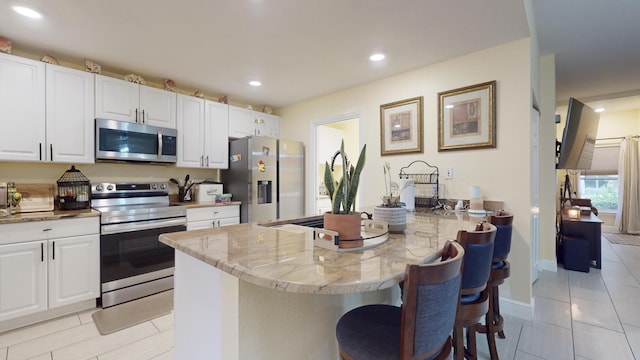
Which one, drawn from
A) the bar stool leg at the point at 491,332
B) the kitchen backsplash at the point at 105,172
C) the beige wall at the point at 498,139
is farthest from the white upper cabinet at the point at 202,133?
the bar stool leg at the point at 491,332

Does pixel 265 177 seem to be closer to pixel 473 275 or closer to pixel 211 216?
pixel 211 216

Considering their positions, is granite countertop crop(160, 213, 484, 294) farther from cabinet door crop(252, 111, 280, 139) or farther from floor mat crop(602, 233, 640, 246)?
floor mat crop(602, 233, 640, 246)

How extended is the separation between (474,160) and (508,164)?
0.27m

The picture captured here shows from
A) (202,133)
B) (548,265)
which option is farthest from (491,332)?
(202,133)

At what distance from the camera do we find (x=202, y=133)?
3518mm

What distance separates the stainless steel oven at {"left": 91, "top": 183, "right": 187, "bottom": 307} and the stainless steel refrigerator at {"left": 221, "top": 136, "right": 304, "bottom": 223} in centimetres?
83

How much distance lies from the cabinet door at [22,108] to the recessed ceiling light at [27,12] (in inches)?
23.7

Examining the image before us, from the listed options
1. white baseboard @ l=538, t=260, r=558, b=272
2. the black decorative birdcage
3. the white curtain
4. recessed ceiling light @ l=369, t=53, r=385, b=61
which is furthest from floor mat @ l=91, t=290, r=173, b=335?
the white curtain

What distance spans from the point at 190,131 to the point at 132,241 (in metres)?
1.44

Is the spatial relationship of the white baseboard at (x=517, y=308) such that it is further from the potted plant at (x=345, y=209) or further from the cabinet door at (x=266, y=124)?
the cabinet door at (x=266, y=124)

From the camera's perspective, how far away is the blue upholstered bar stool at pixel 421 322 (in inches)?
31.0

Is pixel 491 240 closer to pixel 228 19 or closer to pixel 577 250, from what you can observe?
pixel 228 19

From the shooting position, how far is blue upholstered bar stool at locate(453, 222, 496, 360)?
1220mm

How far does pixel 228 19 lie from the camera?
6.65ft
